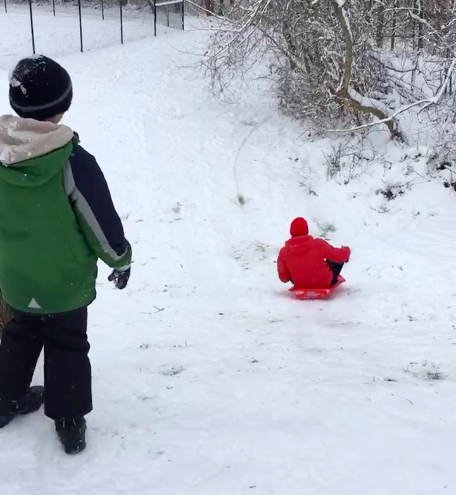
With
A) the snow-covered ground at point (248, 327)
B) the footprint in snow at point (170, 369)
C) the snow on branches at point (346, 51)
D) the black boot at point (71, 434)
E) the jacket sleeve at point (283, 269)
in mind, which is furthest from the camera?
the snow on branches at point (346, 51)

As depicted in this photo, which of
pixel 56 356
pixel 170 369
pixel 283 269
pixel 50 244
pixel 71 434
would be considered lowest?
pixel 283 269

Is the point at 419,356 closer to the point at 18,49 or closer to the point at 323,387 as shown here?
the point at 323,387

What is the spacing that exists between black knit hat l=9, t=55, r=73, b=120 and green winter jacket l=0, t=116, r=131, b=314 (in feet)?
0.24

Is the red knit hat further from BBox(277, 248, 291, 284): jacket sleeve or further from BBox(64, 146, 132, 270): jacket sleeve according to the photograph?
BBox(64, 146, 132, 270): jacket sleeve

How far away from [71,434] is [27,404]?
0.37 metres

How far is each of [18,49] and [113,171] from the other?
9552mm

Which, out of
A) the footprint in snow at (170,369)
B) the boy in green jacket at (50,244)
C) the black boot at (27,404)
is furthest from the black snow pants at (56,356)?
the footprint in snow at (170,369)

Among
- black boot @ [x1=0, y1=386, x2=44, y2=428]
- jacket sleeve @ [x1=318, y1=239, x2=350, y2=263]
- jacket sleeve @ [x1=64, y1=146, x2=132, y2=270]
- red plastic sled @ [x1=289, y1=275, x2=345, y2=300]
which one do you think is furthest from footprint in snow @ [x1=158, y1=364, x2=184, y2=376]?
jacket sleeve @ [x1=318, y1=239, x2=350, y2=263]

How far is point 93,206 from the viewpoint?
2.62 meters

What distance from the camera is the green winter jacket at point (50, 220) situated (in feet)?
8.14

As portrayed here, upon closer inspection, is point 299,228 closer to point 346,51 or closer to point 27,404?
point 27,404

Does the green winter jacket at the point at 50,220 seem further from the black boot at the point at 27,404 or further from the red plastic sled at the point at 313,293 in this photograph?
the red plastic sled at the point at 313,293

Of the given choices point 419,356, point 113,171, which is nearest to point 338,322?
point 419,356

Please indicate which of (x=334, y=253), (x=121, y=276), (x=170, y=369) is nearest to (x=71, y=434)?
(x=121, y=276)
